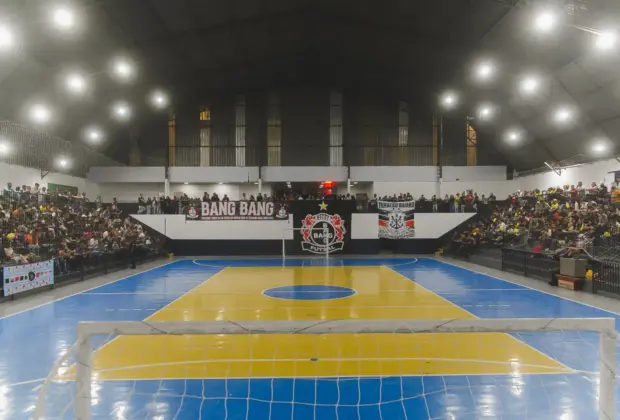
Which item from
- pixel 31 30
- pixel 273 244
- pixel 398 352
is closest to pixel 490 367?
pixel 398 352

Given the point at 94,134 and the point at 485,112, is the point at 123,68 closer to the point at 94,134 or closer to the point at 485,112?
the point at 94,134

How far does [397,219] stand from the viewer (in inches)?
1141

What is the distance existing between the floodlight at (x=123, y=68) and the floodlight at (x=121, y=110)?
3113 mm

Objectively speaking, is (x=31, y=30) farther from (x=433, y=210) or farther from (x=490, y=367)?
(x=433, y=210)

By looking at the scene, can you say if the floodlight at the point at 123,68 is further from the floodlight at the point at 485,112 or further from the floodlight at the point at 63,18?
the floodlight at the point at 485,112

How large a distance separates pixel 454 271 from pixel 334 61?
16663 millimetres

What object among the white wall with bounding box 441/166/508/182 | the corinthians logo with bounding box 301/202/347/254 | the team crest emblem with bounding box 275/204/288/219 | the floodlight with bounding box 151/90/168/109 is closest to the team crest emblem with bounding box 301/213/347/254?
the corinthians logo with bounding box 301/202/347/254

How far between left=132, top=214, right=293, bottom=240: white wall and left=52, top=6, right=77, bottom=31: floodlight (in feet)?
44.4

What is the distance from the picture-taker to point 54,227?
2023 cm

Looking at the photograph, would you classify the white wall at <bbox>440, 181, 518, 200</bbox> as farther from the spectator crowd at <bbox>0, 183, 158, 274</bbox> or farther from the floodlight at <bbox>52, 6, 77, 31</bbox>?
the floodlight at <bbox>52, 6, 77, 31</bbox>

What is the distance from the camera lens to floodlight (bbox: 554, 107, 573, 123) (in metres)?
21.5

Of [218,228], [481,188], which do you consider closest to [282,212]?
[218,228]

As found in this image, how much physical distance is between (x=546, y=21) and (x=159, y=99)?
72.9 ft

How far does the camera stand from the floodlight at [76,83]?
20688 mm
